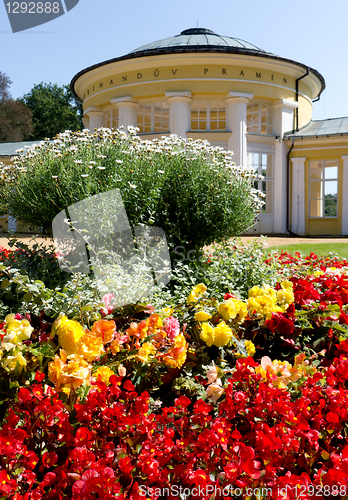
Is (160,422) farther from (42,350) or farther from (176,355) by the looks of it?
(42,350)

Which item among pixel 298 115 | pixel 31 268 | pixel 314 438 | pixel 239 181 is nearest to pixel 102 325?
pixel 314 438

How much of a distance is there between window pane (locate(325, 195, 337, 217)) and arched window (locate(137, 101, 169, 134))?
6.92 metres

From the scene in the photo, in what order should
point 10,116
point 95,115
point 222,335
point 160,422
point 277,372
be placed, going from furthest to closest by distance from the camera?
point 10,116 → point 95,115 → point 222,335 → point 277,372 → point 160,422

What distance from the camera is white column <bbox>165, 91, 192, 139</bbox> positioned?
14977 mm

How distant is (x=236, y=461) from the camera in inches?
55.2

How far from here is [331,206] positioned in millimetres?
16141

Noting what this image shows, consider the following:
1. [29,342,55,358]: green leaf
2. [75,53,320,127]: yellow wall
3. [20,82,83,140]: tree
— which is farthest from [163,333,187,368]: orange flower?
[20,82,83,140]: tree

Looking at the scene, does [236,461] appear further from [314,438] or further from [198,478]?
[314,438]

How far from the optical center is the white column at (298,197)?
16.3 m

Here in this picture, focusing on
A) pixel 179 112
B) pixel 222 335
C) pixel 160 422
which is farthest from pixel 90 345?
pixel 179 112

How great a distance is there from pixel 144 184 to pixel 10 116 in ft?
92.2

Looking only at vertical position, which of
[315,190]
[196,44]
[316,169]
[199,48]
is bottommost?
[315,190]

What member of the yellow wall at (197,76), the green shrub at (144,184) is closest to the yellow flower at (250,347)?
the green shrub at (144,184)

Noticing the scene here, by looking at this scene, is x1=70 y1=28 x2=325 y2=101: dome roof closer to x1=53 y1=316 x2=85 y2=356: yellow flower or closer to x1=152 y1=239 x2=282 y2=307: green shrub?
x1=152 y1=239 x2=282 y2=307: green shrub
